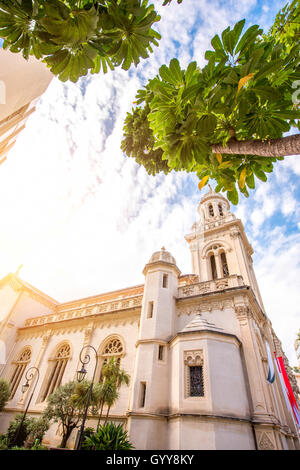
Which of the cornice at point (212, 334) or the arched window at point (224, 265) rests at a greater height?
the arched window at point (224, 265)

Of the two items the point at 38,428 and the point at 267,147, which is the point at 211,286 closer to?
the point at 38,428

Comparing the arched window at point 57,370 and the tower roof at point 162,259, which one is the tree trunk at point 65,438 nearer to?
the arched window at point 57,370

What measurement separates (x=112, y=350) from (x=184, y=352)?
273 inches

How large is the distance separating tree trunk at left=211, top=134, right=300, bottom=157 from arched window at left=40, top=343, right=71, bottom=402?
69.3 feet

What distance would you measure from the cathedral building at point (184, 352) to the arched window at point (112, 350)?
2.8 inches

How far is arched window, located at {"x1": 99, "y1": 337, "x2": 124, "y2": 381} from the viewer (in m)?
16.2

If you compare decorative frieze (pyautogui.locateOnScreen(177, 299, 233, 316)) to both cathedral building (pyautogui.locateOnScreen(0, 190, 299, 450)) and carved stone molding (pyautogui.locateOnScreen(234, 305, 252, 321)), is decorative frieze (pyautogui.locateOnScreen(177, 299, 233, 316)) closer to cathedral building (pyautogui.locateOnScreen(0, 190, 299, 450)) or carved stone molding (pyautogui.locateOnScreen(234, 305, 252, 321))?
cathedral building (pyautogui.locateOnScreen(0, 190, 299, 450))

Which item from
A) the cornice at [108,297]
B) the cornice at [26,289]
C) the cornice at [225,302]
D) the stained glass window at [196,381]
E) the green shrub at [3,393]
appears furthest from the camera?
the cornice at [26,289]

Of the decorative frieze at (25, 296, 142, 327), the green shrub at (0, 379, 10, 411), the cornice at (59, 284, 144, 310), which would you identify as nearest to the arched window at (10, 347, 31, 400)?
the green shrub at (0, 379, 10, 411)

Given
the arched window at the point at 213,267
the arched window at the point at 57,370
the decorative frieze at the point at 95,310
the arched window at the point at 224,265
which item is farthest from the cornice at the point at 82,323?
the arched window at the point at 224,265

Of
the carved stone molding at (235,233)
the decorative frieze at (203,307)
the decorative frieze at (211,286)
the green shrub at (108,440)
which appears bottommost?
the green shrub at (108,440)

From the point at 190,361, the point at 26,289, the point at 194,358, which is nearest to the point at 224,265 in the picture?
the point at 194,358

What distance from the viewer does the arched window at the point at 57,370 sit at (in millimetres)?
18328
